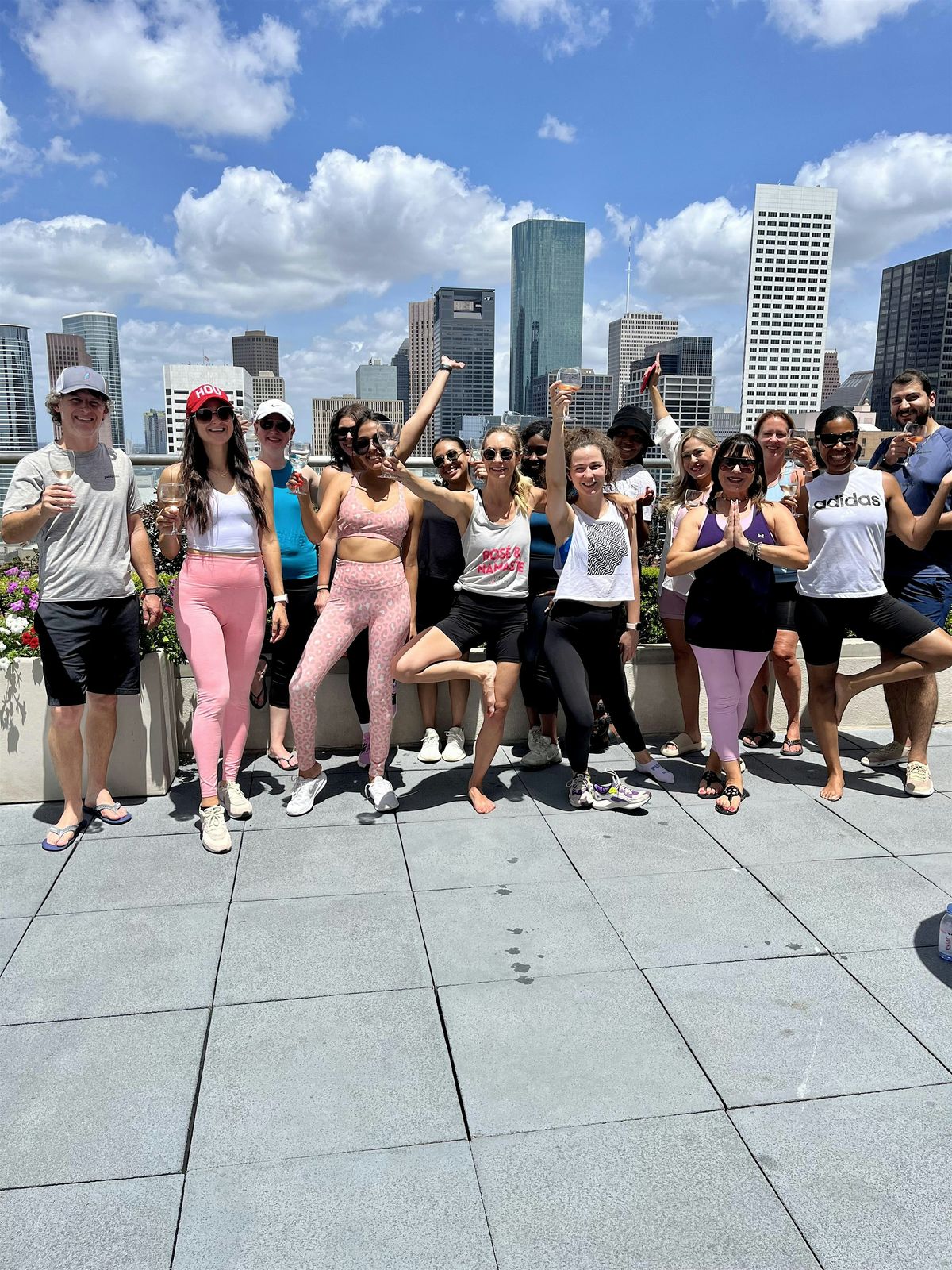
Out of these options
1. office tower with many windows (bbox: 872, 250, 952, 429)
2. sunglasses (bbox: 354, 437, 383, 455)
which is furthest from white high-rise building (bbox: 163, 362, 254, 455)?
office tower with many windows (bbox: 872, 250, 952, 429)

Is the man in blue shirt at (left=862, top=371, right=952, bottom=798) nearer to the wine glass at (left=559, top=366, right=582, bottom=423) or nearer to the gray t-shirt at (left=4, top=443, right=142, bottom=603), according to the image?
the wine glass at (left=559, top=366, right=582, bottom=423)

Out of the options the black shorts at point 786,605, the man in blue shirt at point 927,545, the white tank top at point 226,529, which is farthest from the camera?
the black shorts at point 786,605

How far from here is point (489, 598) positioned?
4.42m

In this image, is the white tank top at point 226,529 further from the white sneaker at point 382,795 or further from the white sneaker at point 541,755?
the white sneaker at point 541,755

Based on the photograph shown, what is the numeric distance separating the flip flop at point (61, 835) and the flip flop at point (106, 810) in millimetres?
146

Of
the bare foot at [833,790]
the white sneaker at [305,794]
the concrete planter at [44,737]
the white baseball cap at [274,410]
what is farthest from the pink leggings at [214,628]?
the bare foot at [833,790]

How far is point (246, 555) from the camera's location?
4031 mm

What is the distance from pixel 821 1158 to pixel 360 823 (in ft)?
8.17

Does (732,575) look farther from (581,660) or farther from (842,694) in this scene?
(842,694)

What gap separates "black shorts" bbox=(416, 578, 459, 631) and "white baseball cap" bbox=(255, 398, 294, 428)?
3.66 feet

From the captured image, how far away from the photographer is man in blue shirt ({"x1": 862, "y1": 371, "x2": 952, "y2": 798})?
4.57 m

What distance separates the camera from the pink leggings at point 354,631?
429 centimetres

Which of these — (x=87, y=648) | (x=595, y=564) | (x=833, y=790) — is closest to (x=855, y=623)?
(x=833, y=790)

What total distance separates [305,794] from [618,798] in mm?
1528
